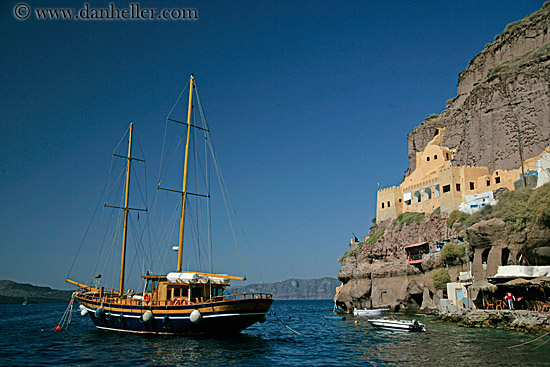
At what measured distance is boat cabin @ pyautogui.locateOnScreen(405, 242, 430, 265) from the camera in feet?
180

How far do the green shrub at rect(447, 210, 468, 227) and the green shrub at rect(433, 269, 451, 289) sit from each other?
7259mm

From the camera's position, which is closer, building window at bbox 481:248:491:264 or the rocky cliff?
building window at bbox 481:248:491:264

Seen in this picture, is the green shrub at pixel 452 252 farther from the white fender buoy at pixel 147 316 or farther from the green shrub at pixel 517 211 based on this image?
the white fender buoy at pixel 147 316

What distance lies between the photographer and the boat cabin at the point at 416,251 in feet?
180

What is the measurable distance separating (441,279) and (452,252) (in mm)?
3328

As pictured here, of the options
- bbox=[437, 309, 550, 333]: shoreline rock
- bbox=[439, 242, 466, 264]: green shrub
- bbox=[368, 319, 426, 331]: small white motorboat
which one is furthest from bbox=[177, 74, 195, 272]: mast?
bbox=[439, 242, 466, 264]: green shrub

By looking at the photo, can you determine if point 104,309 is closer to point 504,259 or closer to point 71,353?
point 71,353

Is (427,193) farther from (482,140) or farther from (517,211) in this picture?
(517,211)

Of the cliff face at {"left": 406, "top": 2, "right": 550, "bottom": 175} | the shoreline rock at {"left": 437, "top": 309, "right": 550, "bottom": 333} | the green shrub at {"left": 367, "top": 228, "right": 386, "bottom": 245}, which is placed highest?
the cliff face at {"left": 406, "top": 2, "right": 550, "bottom": 175}

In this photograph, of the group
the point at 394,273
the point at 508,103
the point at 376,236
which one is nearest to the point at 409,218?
the point at 376,236

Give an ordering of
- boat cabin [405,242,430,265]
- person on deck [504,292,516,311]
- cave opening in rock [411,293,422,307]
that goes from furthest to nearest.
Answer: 1. boat cabin [405,242,430,265]
2. cave opening in rock [411,293,422,307]
3. person on deck [504,292,516,311]

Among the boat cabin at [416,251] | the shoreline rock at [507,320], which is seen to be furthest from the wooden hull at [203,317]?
the boat cabin at [416,251]

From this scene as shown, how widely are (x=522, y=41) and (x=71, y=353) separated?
70.4 metres

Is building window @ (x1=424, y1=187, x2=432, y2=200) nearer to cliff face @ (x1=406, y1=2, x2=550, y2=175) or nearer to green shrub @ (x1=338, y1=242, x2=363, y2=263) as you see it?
cliff face @ (x1=406, y1=2, x2=550, y2=175)
